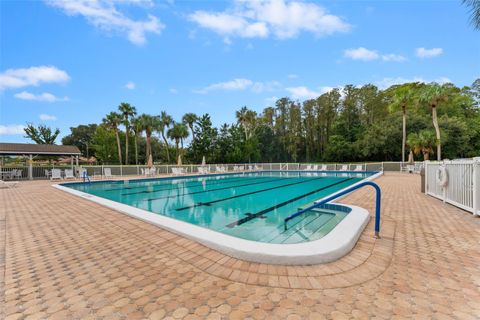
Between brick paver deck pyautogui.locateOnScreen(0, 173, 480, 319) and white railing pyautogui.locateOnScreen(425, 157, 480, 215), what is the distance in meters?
1.07

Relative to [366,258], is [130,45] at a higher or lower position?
higher

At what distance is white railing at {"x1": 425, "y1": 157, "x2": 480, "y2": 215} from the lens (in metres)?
4.13

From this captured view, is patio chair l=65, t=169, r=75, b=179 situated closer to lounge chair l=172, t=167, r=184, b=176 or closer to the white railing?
lounge chair l=172, t=167, r=184, b=176

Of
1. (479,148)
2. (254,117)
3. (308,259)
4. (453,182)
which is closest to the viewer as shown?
(308,259)

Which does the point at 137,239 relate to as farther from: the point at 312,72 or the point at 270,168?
the point at 270,168

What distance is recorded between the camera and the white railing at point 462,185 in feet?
13.5

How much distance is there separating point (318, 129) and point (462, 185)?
30945 mm

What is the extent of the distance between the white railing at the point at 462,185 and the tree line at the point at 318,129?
1800 centimetres

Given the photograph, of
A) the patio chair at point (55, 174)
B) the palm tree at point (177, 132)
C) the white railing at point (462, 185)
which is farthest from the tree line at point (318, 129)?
the white railing at point (462, 185)

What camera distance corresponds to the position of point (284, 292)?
6.24 ft

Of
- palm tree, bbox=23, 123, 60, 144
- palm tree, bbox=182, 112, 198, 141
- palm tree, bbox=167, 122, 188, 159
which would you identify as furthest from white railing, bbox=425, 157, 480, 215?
palm tree, bbox=23, 123, 60, 144

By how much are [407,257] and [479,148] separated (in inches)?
1200

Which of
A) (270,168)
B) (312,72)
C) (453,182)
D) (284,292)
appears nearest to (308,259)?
(284,292)

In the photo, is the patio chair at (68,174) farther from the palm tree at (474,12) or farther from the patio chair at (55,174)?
the palm tree at (474,12)
